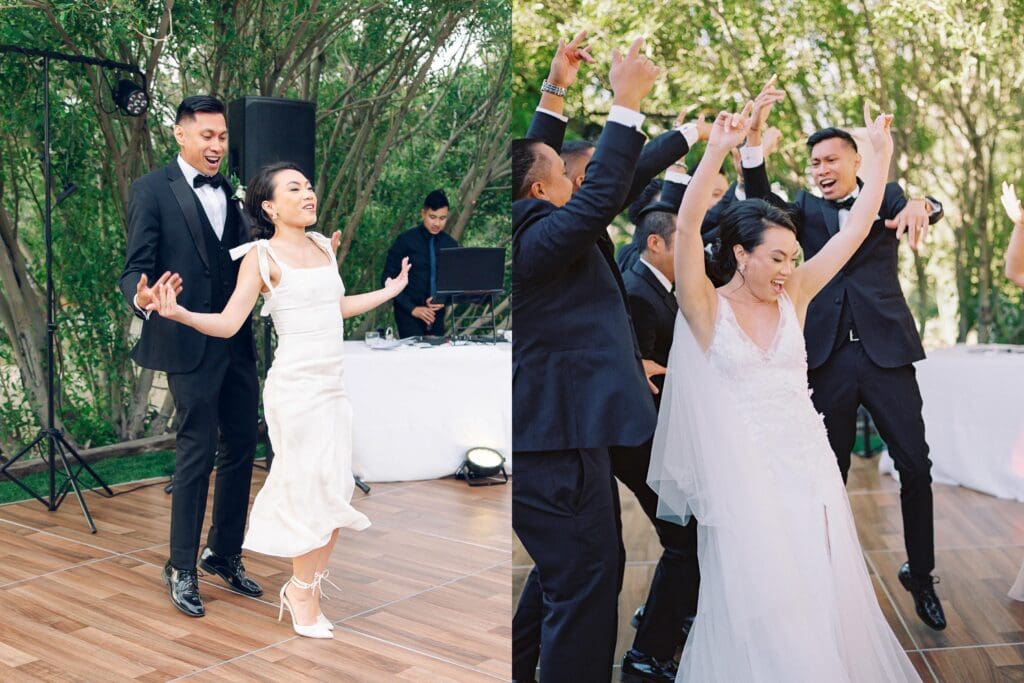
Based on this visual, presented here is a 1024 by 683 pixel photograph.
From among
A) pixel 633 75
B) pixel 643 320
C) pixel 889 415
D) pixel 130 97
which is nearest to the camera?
pixel 633 75

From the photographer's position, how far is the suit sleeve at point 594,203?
73.7 inches

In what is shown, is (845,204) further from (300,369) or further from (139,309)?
(139,309)

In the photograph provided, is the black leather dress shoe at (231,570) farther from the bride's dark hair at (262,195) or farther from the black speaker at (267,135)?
the black speaker at (267,135)

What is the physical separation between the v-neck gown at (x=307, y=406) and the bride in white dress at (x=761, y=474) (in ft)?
3.01

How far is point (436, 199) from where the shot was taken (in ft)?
9.59

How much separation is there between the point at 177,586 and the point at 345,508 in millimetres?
571

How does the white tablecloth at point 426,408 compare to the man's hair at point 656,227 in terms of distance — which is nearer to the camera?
the man's hair at point 656,227

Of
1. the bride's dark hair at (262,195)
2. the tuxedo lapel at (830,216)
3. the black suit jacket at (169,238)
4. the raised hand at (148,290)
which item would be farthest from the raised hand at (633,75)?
the black suit jacket at (169,238)

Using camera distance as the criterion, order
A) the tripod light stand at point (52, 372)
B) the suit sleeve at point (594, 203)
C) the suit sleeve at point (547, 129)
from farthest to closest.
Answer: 1. the tripod light stand at point (52, 372)
2. the suit sleeve at point (547, 129)
3. the suit sleeve at point (594, 203)

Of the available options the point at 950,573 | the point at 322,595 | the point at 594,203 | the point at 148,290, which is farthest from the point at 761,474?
the point at 148,290

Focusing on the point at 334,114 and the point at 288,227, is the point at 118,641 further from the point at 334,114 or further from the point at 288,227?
the point at 334,114

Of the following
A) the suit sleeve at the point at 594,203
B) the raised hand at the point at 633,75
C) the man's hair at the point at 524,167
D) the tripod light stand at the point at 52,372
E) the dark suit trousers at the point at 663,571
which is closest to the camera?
the suit sleeve at the point at 594,203

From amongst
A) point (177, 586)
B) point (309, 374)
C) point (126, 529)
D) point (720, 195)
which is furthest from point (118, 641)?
point (720, 195)

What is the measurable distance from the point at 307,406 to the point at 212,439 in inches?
16.7
